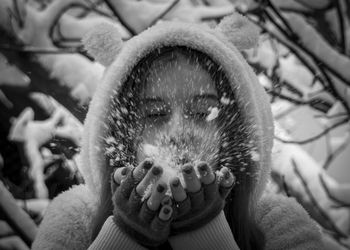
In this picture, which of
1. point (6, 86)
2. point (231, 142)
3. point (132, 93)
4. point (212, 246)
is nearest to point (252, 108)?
point (231, 142)

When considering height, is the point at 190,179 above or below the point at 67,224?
above

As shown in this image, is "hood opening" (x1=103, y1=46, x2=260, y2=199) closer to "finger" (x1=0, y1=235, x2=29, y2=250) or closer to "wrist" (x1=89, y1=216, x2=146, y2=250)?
"wrist" (x1=89, y1=216, x2=146, y2=250)

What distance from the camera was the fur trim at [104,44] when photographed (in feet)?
5.05

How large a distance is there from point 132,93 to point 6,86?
5.26 feet

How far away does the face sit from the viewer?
1.15m

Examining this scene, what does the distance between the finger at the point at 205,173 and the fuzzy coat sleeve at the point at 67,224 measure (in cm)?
58

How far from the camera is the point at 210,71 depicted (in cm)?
140

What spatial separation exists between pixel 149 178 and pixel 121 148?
0.50m

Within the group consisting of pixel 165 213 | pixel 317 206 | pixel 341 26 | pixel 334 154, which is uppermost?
pixel 165 213

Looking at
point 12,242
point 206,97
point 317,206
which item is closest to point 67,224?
point 206,97

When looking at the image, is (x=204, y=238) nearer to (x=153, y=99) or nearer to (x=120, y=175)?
(x=120, y=175)

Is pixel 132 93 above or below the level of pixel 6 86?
above

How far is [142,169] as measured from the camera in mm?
909

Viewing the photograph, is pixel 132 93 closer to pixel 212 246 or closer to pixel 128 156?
pixel 128 156
